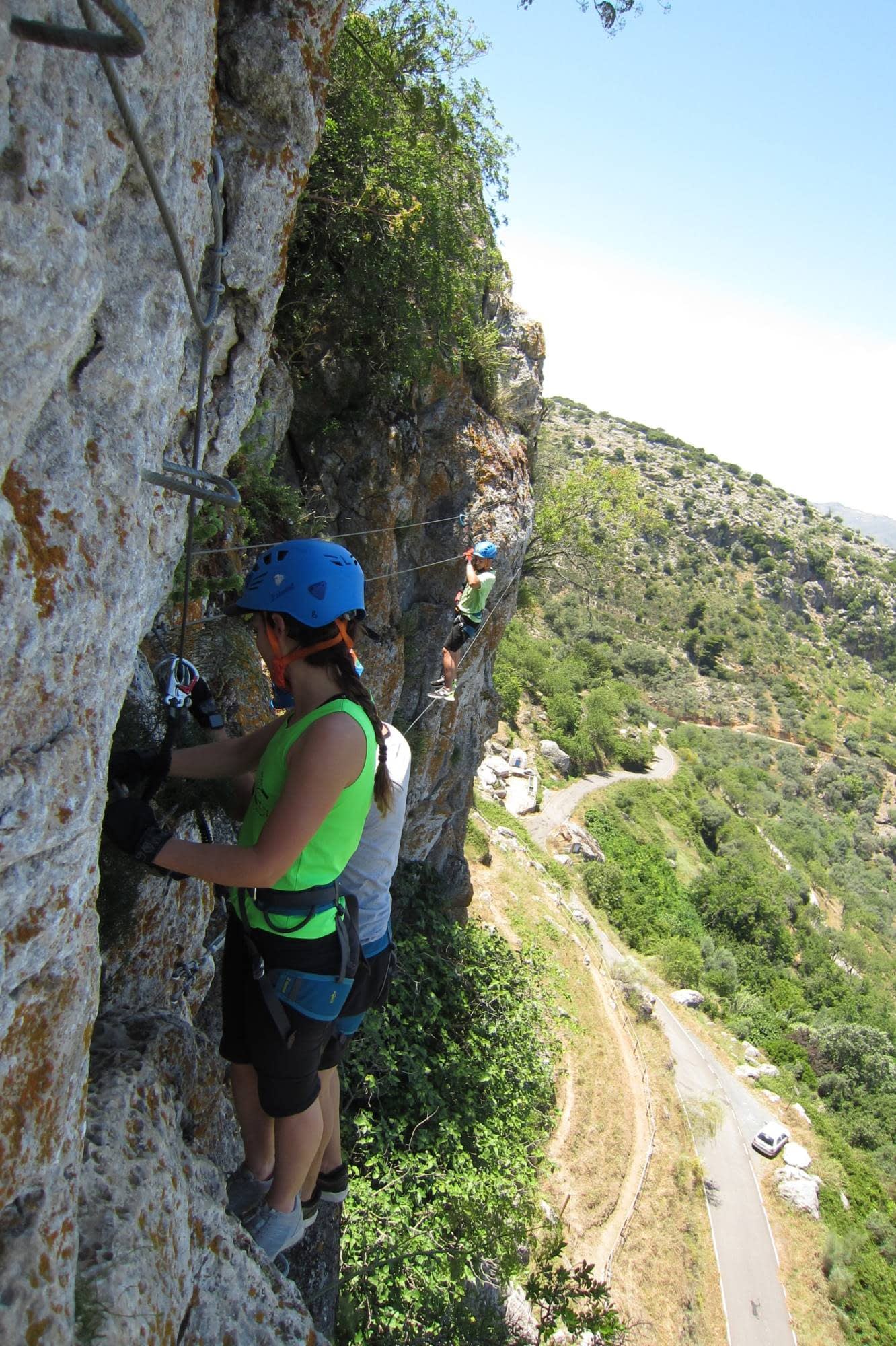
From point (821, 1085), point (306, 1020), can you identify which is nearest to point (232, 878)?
point (306, 1020)

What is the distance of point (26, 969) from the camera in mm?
1789

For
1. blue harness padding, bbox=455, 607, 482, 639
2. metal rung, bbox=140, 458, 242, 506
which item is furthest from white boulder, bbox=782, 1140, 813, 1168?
metal rung, bbox=140, 458, 242, 506

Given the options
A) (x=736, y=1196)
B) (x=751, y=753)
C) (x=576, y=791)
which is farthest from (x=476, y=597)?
(x=751, y=753)

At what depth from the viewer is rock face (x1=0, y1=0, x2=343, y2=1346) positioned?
165 cm

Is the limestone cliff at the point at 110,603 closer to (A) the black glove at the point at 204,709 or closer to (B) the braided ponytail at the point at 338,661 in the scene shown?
(A) the black glove at the point at 204,709

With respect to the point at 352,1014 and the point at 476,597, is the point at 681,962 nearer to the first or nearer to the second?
the point at 476,597

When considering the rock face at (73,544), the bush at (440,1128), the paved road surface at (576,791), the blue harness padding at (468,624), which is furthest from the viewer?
the paved road surface at (576,791)

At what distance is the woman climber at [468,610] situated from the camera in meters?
9.78

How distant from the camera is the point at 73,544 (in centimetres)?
190

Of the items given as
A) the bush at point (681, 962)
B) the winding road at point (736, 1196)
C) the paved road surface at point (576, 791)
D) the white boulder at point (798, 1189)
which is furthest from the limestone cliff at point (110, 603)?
the paved road surface at point (576, 791)

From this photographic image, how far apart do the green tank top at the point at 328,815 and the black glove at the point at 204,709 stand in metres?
0.49

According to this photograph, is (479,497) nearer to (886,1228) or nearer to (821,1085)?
(886,1228)

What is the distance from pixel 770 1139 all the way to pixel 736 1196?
10.7 ft

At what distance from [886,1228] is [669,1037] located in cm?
709
